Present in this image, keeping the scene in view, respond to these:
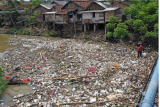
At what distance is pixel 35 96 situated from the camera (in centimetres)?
693

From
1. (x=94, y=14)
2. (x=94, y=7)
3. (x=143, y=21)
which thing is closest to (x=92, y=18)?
(x=94, y=14)

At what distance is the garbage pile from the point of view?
6.50 metres

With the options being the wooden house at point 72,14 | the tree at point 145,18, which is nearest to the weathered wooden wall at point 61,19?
the wooden house at point 72,14

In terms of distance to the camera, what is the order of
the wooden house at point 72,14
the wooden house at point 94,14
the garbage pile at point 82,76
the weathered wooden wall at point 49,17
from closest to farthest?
1. the garbage pile at point 82,76
2. the wooden house at point 94,14
3. the wooden house at point 72,14
4. the weathered wooden wall at point 49,17

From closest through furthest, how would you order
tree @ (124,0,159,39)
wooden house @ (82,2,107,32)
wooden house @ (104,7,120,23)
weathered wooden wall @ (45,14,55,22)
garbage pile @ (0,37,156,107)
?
1. garbage pile @ (0,37,156,107)
2. tree @ (124,0,159,39)
3. wooden house @ (104,7,120,23)
4. wooden house @ (82,2,107,32)
5. weathered wooden wall @ (45,14,55,22)

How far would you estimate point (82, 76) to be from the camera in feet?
27.3

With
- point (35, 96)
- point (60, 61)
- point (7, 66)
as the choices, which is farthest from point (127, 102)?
point (7, 66)

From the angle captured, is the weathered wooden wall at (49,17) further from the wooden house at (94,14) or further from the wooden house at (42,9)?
the wooden house at (94,14)

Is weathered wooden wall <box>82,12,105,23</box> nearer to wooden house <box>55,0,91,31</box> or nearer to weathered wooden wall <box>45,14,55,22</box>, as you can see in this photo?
wooden house <box>55,0,91,31</box>

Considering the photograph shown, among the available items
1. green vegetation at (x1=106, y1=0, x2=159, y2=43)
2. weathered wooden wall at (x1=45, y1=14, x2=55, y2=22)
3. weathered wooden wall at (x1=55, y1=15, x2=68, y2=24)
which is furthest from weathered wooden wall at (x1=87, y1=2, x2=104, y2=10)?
weathered wooden wall at (x1=45, y1=14, x2=55, y2=22)

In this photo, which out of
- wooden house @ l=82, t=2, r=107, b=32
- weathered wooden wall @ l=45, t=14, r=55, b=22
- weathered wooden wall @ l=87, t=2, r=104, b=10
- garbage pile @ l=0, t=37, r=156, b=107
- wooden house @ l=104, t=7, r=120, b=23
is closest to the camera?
garbage pile @ l=0, t=37, r=156, b=107

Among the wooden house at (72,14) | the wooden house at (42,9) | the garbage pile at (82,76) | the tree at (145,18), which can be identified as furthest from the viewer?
the wooden house at (42,9)

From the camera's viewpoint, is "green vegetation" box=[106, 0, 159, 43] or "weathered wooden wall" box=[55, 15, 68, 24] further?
"weathered wooden wall" box=[55, 15, 68, 24]

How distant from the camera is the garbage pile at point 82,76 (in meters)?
6.50
